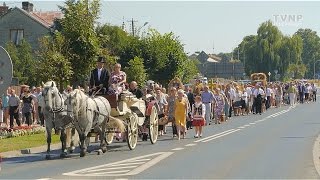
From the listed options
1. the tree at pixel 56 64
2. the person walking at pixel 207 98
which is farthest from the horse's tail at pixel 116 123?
the person walking at pixel 207 98

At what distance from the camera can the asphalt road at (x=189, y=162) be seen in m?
14.4

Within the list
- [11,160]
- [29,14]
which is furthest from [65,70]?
[29,14]

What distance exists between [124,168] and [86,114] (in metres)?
3.18

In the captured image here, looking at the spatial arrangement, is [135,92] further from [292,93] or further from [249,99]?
[292,93]

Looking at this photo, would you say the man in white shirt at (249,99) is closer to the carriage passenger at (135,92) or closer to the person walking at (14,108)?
the person walking at (14,108)

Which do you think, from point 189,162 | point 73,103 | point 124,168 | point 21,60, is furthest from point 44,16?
point 124,168

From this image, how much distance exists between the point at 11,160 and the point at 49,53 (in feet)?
36.9

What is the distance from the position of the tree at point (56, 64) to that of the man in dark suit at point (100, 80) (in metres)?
8.48

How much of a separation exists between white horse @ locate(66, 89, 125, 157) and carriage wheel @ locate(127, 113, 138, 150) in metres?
0.95

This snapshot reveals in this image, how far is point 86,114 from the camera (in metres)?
18.3

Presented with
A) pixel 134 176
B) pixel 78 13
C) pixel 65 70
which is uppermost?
pixel 78 13

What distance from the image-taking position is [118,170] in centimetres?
1512

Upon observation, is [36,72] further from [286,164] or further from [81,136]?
[286,164]

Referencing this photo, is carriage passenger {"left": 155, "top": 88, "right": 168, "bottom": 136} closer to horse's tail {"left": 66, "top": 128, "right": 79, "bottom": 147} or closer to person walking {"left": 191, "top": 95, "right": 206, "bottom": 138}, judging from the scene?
person walking {"left": 191, "top": 95, "right": 206, "bottom": 138}
